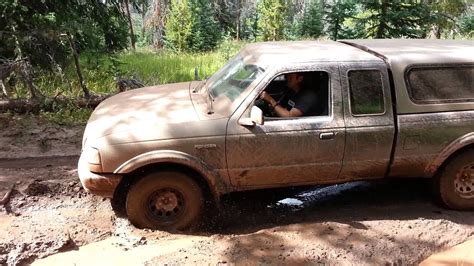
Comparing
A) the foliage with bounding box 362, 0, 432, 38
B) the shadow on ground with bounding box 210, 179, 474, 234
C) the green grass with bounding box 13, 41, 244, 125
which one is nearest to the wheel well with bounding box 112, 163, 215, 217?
the shadow on ground with bounding box 210, 179, 474, 234

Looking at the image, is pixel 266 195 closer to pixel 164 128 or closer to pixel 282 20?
pixel 164 128

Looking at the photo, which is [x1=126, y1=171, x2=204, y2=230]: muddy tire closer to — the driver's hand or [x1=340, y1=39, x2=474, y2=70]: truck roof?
the driver's hand

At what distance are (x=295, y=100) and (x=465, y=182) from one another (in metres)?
2.30

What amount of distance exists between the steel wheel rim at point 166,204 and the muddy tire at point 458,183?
3.00 meters

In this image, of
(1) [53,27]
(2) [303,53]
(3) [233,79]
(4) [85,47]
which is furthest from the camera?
Answer: (4) [85,47]

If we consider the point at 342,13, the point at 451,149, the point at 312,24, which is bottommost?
the point at 451,149

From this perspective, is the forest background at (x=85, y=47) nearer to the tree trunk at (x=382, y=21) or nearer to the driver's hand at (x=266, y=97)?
the tree trunk at (x=382, y=21)

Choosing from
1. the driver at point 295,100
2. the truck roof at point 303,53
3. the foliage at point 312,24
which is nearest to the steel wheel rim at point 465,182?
the truck roof at point 303,53

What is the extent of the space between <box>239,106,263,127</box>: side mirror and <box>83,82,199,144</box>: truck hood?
1.59 ft

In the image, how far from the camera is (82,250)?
470cm

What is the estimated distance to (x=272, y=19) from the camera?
78.2 ft

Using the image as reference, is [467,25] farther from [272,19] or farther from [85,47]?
[85,47]

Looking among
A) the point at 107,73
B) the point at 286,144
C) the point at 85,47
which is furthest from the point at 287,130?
the point at 107,73

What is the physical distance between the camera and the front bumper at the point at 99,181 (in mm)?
4676
